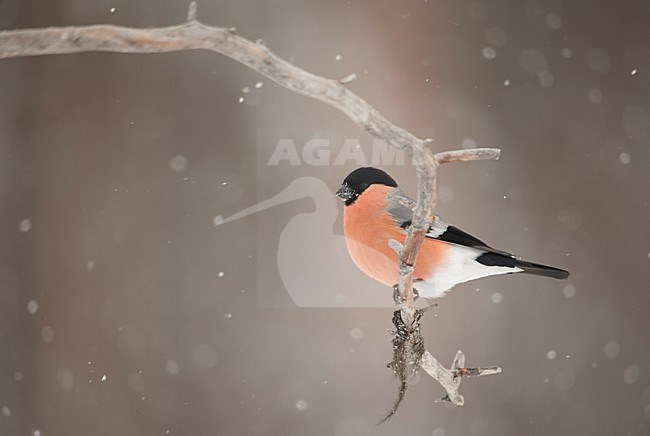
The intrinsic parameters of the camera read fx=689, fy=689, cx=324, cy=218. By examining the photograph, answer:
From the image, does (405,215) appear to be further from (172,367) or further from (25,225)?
(25,225)

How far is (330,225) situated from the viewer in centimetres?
126

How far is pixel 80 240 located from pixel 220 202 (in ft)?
0.95

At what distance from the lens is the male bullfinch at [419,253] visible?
1.06 metres

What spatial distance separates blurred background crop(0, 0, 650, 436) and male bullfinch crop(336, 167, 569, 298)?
0.52ft

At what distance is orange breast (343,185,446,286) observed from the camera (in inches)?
42.0

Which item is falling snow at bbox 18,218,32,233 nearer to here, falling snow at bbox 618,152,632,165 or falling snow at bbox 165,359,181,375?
falling snow at bbox 165,359,181,375

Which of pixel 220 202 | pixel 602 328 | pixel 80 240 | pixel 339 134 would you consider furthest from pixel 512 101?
pixel 80 240

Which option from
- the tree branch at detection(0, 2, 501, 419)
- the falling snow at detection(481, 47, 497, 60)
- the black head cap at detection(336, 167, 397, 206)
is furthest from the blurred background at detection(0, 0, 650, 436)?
the tree branch at detection(0, 2, 501, 419)

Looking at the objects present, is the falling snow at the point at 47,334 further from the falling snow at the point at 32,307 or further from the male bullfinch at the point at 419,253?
the male bullfinch at the point at 419,253

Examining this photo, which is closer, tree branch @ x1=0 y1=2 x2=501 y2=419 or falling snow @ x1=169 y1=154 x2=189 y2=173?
tree branch @ x1=0 y1=2 x2=501 y2=419

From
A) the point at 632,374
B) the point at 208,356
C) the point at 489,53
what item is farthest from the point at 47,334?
the point at 632,374

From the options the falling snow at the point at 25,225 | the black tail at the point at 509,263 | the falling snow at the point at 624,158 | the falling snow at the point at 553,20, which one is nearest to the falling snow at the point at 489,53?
the falling snow at the point at 553,20

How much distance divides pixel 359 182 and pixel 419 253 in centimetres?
15

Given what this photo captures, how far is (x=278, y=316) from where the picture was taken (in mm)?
1281
